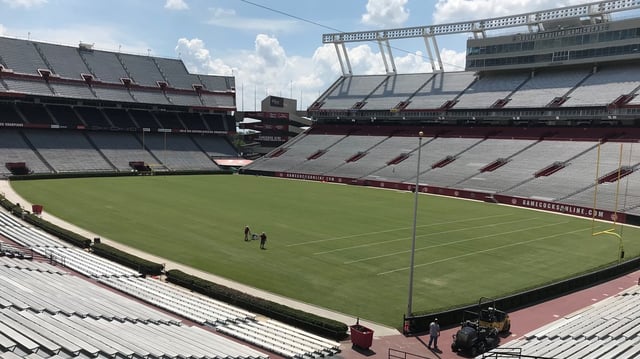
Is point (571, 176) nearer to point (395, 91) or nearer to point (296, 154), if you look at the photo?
point (395, 91)

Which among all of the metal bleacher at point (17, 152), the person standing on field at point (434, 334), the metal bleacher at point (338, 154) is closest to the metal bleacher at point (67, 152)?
the metal bleacher at point (17, 152)

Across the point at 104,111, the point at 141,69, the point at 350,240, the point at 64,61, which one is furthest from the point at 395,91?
the point at 350,240

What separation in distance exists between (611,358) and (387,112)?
85006mm

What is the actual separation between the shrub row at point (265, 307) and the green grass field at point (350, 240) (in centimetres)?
285

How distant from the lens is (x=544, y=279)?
1117 inches

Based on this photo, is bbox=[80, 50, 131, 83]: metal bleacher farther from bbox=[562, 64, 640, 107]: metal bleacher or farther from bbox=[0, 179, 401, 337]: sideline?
bbox=[562, 64, 640, 107]: metal bleacher

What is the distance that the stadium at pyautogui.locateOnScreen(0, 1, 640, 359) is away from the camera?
61.1ft

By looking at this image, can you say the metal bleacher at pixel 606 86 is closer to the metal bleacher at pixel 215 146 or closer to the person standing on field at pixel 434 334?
the metal bleacher at pixel 215 146

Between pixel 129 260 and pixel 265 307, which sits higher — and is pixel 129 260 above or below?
above

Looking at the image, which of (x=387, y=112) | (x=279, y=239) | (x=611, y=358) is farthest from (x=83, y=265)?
(x=387, y=112)

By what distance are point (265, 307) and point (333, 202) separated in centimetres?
3590

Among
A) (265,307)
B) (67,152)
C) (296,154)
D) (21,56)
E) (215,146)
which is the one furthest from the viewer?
(215,146)

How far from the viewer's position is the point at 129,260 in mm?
27203

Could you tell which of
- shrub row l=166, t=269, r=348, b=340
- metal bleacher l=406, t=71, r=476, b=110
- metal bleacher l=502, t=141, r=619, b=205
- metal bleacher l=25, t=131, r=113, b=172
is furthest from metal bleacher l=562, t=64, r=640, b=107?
metal bleacher l=25, t=131, r=113, b=172
